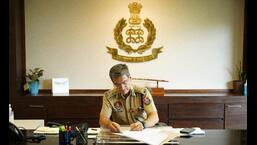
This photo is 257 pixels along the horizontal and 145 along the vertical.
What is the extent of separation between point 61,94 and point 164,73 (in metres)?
1.38

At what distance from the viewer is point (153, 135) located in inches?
82.4

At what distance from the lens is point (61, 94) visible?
4125 mm

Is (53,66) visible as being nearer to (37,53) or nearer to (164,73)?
(37,53)

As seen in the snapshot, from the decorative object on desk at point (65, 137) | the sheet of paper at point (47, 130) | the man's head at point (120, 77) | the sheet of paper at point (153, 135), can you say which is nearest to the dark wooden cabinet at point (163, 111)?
the man's head at point (120, 77)

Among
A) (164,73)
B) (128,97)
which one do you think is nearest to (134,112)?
(128,97)

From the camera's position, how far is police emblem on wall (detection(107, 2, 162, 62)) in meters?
4.30

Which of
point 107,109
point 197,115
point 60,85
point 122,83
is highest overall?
point 122,83

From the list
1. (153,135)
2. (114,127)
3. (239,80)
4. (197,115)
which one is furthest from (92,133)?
(239,80)

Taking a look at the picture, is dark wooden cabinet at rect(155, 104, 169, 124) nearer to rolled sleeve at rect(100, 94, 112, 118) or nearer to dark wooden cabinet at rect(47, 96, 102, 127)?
dark wooden cabinet at rect(47, 96, 102, 127)

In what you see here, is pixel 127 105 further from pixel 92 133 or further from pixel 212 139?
pixel 212 139

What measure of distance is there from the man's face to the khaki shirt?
0.18ft

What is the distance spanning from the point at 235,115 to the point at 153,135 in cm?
226

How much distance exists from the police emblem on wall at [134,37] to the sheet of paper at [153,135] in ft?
7.08

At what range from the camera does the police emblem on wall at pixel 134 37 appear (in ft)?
14.1
